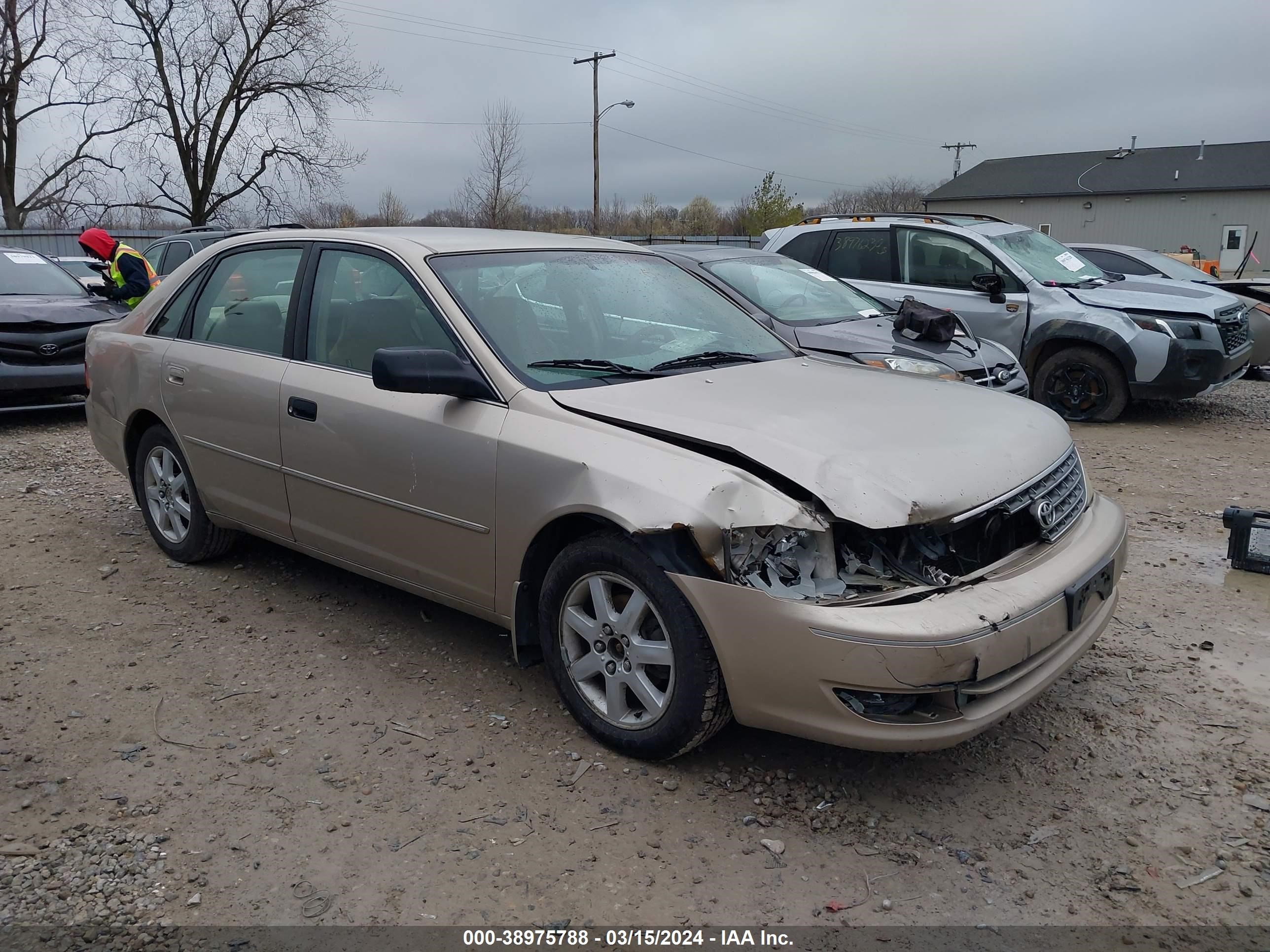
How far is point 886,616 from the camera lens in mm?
2674

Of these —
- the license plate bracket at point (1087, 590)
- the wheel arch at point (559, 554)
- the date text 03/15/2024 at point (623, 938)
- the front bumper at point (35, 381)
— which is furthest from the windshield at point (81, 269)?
the license plate bracket at point (1087, 590)

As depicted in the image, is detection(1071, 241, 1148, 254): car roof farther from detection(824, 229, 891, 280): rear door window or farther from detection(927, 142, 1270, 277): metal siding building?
detection(927, 142, 1270, 277): metal siding building

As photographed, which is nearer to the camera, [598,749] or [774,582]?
[774,582]

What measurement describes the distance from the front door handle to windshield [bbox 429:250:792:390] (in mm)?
771

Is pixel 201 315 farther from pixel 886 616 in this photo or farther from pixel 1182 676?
pixel 1182 676

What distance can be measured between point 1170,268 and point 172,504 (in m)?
12.8

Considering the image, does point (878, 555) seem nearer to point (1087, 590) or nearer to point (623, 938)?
point (1087, 590)

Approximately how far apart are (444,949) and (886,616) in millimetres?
1430

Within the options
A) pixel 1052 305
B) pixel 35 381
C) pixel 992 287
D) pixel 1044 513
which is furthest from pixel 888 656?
pixel 35 381

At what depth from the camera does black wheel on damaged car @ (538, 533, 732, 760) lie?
9.55 feet

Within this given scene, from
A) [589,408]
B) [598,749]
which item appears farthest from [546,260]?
[598,749]

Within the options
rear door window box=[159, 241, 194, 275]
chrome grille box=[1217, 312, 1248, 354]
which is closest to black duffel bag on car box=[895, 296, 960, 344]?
chrome grille box=[1217, 312, 1248, 354]

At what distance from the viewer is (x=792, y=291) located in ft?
26.0

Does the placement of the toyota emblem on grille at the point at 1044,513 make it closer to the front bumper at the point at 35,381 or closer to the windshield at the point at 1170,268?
the front bumper at the point at 35,381
